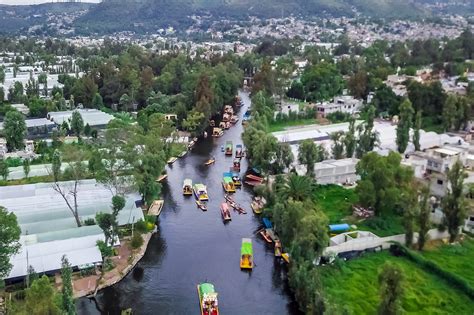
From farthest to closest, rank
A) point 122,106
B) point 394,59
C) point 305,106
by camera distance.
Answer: point 394,59 < point 122,106 < point 305,106

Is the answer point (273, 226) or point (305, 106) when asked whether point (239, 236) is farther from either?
point (305, 106)

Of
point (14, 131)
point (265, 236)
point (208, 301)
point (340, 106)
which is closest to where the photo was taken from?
point (208, 301)

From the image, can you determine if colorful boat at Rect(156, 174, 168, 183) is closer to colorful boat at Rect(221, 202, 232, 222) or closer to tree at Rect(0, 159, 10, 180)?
colorful boat at Rect(221, 202, 232, 222)

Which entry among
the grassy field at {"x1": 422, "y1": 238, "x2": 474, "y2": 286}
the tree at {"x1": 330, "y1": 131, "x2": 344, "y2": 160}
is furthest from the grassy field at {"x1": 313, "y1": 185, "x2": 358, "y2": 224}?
the grassy field at {"x1": 422, "y1": 238, "x2": 474, "y2": 286}

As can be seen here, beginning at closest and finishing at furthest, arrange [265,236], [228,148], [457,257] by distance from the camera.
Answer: [457,257] → [265,236] → [228,148]

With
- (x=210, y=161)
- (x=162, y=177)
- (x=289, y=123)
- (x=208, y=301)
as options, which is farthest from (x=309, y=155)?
(x=289, y=123)

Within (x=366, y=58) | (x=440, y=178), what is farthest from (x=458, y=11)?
(x=440, y=178)

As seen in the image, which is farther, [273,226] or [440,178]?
[440,178]

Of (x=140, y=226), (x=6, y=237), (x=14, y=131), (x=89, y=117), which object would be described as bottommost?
(x=140, y=226)

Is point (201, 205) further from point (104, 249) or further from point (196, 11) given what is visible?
point (196, 11)
